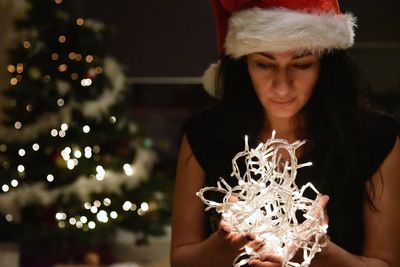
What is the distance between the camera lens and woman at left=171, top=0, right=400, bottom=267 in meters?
1.53

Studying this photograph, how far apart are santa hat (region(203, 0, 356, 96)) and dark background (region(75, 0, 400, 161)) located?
8.16 feet

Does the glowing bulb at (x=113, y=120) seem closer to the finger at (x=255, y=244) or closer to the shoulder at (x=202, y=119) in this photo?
the shoulder at (x=202, y=119)

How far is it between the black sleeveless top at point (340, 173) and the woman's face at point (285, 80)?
0.17m

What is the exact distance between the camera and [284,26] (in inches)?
59.7

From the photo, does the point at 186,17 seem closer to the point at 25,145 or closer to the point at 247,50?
the point at 25,145

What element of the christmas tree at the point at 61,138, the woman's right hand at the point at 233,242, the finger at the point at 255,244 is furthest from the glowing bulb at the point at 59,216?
the finger at the point at 255,244

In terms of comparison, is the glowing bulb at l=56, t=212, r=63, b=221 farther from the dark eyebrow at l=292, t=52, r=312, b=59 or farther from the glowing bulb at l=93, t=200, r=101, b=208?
the dark eyebrow at l=292, t=52, r=312, b=59

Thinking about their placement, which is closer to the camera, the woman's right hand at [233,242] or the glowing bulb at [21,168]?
the woman's right hand at [233,242]

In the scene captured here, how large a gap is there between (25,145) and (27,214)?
0.43 metres

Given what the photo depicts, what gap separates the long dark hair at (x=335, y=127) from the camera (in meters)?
1.62

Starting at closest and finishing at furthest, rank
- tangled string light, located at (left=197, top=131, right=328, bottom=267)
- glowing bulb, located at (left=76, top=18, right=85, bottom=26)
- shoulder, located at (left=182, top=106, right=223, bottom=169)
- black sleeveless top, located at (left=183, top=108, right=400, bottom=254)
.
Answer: tangled string light, located at (left=197, top=131, right=328, bottom=267), black sleeveless top, located at (left=183, top=108, right=400, bottom=254), shoulder, located at (left=182, top=106, right=223, bottom=169), glowing bulb, located at (left=76, top=18, right=85, bottom=26)

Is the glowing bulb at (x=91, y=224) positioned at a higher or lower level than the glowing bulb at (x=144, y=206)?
lower

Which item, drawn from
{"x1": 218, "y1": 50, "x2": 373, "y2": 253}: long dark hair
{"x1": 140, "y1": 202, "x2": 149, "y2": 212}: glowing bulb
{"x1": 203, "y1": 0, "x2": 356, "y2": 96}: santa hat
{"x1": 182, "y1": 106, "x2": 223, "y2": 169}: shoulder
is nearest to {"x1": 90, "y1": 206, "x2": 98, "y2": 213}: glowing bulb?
{"x1": 140, "y1": 202, "x2": 149, "y2": 212}: glowing bulb

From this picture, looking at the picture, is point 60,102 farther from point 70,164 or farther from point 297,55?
point 297,55
